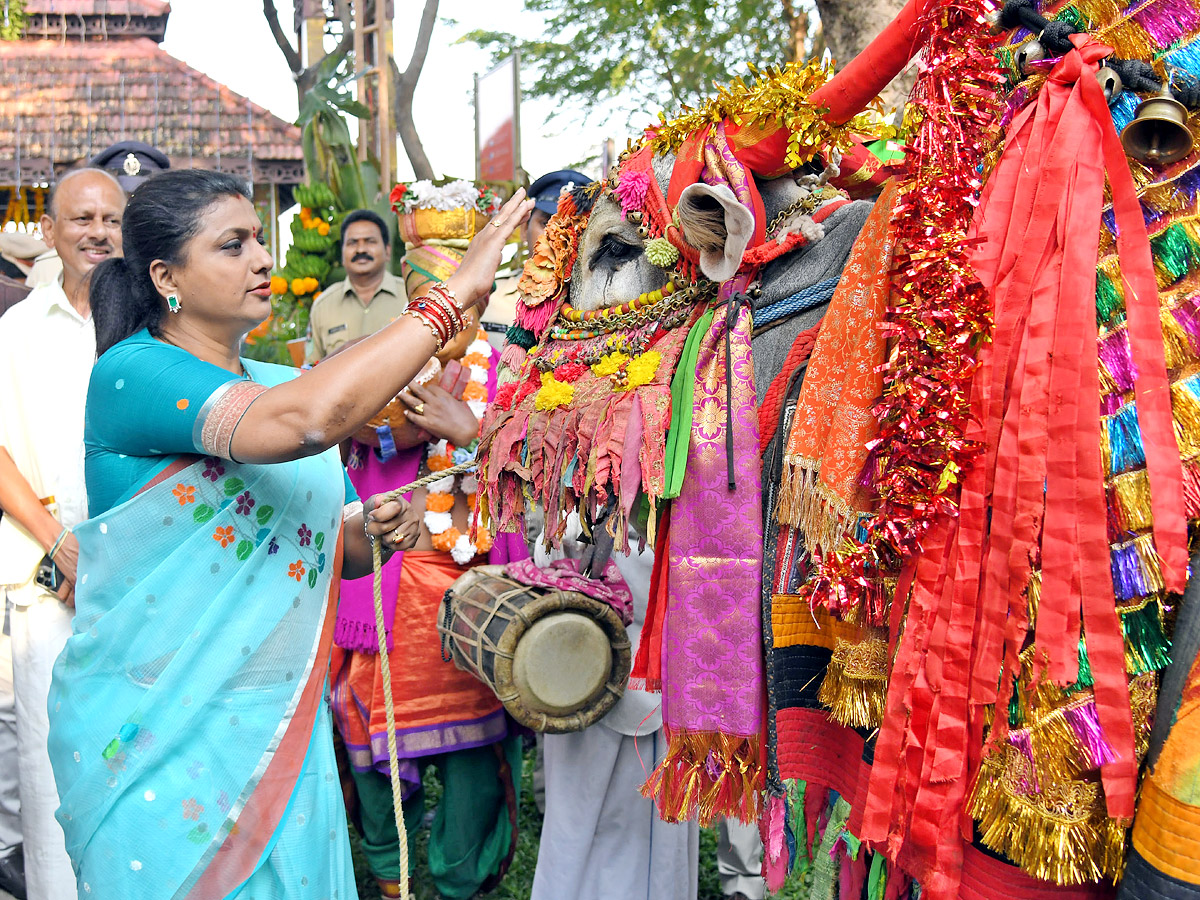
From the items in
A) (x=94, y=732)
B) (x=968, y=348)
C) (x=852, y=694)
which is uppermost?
(x=968, y=348)

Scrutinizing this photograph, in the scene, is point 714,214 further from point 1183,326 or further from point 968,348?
point 1183,326

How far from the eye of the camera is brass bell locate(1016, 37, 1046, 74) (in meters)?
1.76

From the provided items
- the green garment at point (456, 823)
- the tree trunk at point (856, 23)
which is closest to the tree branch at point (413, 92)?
the tree trunk at point (856, 23)

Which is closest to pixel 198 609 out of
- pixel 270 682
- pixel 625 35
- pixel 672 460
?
pixel 270 682

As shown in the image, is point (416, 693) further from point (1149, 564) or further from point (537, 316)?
point (1149, 564)

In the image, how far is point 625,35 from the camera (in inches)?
557

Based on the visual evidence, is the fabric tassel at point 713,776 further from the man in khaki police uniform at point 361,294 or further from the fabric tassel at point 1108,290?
the man in khaki police uniform at point 361,294

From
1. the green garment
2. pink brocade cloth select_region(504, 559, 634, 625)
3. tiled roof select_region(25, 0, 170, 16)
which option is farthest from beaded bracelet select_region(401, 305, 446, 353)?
tiled roof select_region(25, 0, 170, 16)

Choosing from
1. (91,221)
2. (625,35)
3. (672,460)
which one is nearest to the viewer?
(672,460)

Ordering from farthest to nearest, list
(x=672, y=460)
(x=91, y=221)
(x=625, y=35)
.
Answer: (x=625, y=35) < (x=91, y=221) < (x=672, y=460)

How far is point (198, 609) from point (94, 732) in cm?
34

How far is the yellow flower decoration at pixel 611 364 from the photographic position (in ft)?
7.00

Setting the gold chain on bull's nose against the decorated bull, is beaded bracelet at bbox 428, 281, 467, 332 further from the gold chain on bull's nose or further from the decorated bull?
the gold chain on bull's nose

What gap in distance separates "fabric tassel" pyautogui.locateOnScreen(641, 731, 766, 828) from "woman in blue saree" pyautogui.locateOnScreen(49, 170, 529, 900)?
902 millimetres
